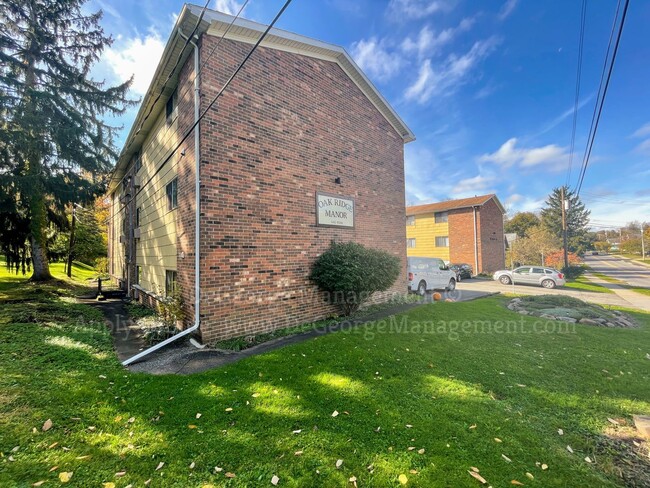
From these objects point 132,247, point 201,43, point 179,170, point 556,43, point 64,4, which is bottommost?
point 132,247

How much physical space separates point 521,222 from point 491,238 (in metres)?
26.7

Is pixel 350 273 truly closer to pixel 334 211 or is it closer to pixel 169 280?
pixel 334 211

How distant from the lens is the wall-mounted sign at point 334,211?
8.05 meters

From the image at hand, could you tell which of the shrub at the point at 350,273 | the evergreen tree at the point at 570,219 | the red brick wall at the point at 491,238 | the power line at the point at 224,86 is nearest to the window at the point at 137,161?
the power line at the point at 224,86

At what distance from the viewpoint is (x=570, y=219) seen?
43219 mm

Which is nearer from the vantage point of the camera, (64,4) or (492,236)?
(64,4)

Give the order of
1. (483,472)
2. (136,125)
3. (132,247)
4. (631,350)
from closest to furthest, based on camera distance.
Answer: (483,472), (631,350), (136,125), (132,247)

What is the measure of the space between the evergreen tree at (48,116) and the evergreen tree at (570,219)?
49503 mm

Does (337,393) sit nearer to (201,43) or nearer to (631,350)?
(631,350)

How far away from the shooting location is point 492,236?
87.0 ft

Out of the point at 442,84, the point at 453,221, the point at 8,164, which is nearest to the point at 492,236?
the point at 453,221

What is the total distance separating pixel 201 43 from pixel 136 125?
5983mm

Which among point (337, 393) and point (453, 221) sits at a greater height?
point (453, 221)

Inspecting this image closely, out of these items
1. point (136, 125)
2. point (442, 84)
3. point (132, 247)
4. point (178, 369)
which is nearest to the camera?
point (178, 369)
